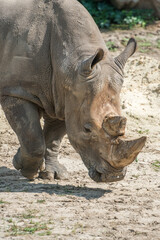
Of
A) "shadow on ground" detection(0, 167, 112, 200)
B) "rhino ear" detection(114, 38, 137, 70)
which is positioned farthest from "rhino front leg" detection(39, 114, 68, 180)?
"rhino ear" detection(114, 38, 137, 70)

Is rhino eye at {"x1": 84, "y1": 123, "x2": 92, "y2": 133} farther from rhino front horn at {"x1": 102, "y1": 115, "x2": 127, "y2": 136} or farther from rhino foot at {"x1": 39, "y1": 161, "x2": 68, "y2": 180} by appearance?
rhino foot at {"x1": 39, "y1": 161, "x2": 68, "y2": 180}

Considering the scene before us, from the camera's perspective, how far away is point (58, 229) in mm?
5258

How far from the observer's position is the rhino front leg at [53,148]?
294 inches

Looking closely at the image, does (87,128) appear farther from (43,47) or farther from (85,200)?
(43,47)

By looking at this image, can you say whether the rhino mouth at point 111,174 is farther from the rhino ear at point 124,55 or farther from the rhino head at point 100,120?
the rhino ear at point 124,55

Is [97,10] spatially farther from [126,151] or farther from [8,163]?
[126,151]

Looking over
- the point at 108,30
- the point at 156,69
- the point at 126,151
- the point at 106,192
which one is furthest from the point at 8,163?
the point at 108,30

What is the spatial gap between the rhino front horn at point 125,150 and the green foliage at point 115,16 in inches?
276

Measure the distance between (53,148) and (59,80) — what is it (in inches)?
57.3

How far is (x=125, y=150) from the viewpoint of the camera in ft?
19.7

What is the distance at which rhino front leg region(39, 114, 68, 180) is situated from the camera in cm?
748

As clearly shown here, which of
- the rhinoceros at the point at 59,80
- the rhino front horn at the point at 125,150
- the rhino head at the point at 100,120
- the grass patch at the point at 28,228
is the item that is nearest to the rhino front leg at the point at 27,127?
the rhinoceros at the point at 59,80

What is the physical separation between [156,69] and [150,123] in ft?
4.51

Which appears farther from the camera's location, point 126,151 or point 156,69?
point 156,69
